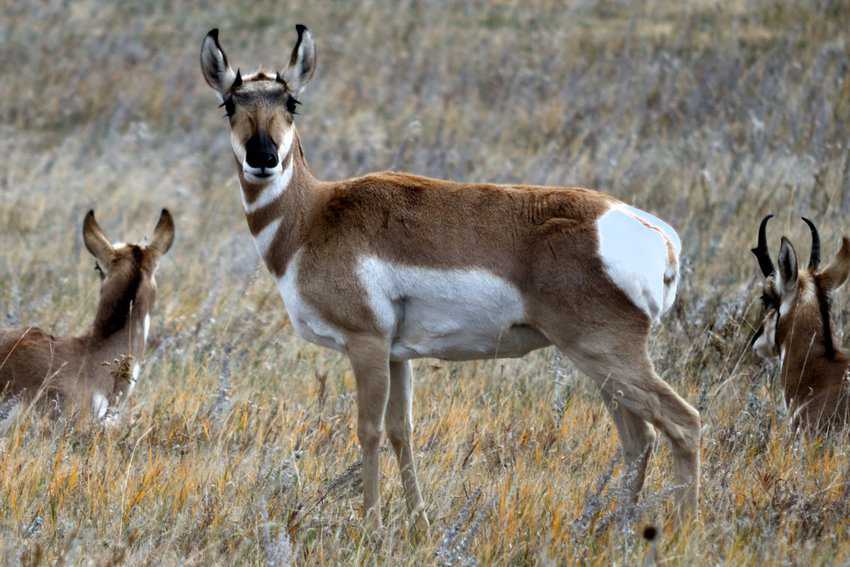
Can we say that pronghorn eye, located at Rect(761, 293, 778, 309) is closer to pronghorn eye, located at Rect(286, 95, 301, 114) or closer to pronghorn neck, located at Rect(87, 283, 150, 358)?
pronghorn eye, located at Rect(286, 95, 301, 114)

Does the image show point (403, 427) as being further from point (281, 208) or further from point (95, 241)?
point (95, 241)

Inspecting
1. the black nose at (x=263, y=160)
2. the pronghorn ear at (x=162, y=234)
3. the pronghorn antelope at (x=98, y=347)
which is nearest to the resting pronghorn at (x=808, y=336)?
the black nose at (x=263, y=160)

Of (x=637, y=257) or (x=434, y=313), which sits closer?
(x=637, y=257)

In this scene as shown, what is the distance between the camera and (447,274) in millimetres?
5133

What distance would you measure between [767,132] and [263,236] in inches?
372

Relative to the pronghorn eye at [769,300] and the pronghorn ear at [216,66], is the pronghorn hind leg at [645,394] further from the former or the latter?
the pronghorn eye at [769,300]

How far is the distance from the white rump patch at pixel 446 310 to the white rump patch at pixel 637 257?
1.39ft

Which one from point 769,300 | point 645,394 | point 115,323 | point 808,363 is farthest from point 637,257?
point 115,323

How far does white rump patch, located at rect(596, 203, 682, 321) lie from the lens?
4.94 metres

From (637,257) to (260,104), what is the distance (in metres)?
1.81

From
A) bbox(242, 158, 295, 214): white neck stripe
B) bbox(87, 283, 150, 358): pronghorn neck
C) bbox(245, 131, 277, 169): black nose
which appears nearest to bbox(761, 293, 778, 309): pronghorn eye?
bbox(242, 158, 295, 214): white neck stripe

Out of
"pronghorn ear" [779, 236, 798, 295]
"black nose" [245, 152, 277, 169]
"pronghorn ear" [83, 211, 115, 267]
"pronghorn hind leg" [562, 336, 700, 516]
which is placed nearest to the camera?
"pronghorn hind leg" [562, 336, 700, 516]

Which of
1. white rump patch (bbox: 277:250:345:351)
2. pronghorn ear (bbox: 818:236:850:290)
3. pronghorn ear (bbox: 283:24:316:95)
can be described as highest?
pronghorn ear (bbox: 283:24:316:95)

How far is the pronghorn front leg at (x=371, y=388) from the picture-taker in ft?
17.0
